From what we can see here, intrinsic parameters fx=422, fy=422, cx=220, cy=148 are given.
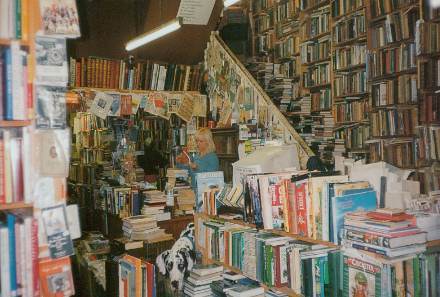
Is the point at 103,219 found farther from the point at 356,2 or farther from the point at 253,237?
the point at 356,2

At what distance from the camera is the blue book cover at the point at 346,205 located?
2119 mm

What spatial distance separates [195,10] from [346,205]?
4.26 metres

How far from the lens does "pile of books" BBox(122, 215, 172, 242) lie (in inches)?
164

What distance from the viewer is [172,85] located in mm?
5883

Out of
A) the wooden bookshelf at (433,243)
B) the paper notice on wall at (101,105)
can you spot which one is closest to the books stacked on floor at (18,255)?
the wooden bookshelf at (433,243)

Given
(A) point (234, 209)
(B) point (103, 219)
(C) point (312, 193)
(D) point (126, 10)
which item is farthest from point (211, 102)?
(C) point (312, 193)

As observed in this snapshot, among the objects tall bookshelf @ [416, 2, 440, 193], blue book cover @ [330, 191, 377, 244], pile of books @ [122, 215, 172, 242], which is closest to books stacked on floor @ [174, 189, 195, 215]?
pile of books @ [122, 215, 172, 242]

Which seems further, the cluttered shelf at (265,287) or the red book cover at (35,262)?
the cluttered shelf at (265,287)

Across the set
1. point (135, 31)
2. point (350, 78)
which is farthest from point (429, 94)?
point (135, 31)

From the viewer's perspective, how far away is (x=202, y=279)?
114 inches

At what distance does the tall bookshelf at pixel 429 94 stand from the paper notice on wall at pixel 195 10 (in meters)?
2.64

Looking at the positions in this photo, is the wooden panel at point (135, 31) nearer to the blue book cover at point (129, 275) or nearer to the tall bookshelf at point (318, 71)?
the tall bookshelf at point (318, 71)

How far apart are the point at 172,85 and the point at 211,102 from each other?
1.98 feet

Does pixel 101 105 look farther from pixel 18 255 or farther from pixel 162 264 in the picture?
pixel 18 255
